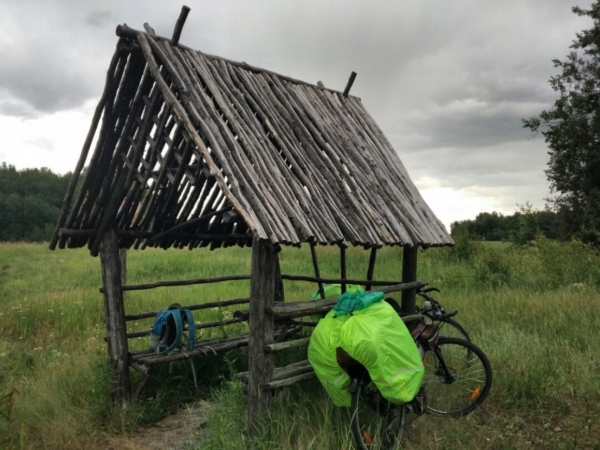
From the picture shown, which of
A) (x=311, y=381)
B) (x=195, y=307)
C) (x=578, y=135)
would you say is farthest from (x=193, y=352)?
(x=578, y=135)

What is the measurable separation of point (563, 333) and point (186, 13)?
6386 mm

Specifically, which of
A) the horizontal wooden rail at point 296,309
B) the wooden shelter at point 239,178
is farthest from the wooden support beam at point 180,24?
the horizontal wooden rail at point 296,309

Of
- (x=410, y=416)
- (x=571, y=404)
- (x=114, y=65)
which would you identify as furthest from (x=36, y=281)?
(x=571, y=404)

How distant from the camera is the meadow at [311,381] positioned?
4.46m

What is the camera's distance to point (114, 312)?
558cm

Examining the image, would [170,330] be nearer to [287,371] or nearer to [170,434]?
[170,434]

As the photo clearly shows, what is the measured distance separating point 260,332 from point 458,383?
259cm

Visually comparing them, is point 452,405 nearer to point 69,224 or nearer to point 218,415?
point 218,415

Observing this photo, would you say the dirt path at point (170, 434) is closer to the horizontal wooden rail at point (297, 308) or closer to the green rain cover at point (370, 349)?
the horizontal wooden rail at point (297, 308)

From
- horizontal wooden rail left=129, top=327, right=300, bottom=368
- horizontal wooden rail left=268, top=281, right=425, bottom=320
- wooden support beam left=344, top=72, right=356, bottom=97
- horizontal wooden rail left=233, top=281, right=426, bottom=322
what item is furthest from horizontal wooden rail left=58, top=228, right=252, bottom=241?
wooden support beam left=344, top=72, right=356, bottom=97

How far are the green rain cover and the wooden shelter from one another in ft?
1.45

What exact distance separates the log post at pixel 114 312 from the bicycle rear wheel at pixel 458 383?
127 inches

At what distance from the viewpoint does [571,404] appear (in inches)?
205

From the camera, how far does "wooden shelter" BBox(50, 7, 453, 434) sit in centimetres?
427
